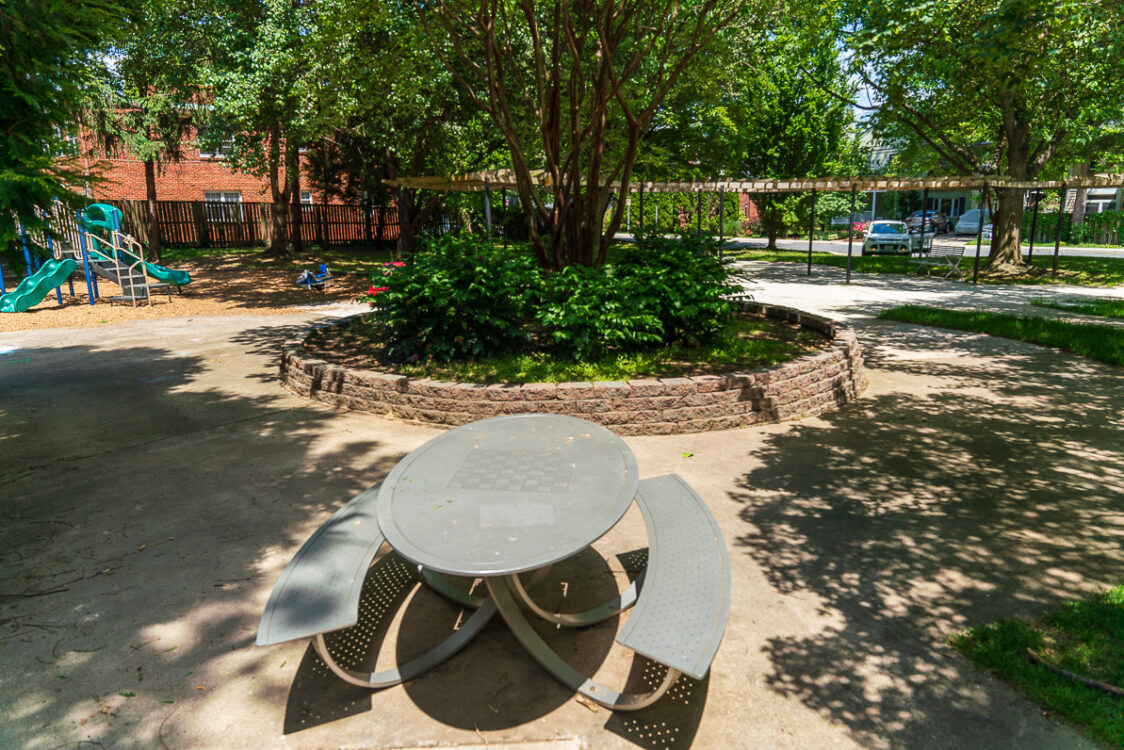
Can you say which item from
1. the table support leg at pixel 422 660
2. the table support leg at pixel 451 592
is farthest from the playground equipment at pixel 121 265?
the table support leg at pixel 422 660

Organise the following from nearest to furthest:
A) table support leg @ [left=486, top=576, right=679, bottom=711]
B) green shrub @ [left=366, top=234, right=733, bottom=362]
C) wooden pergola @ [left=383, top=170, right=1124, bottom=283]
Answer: table support leg @ [left=486, top=576, right=679, bottom=711]
green shrub @ [left=366, top=234, right=733, bottom=362]
wooden pergola @ [left=383, top=170, right=1124, bottom=283]

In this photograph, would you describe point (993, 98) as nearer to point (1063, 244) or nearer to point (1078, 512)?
point (1078, 512)

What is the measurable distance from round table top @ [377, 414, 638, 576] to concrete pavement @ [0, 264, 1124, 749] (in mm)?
749

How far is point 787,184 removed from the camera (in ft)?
55.3

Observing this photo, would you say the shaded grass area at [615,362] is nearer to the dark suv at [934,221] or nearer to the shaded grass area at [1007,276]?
the shaded grass area at [1007,276]

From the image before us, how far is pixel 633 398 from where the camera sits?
5793 millimetres

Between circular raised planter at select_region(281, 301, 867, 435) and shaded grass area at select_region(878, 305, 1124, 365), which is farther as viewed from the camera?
shaded grass area at select_region(878, 305, 1124, 365)

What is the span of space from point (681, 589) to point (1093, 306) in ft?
43.6

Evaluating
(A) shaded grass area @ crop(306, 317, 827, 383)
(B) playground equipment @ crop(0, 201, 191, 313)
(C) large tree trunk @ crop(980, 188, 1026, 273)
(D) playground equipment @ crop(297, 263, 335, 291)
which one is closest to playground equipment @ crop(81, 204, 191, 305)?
(B) playground equipment @ crop(0, 201, 191, 313)

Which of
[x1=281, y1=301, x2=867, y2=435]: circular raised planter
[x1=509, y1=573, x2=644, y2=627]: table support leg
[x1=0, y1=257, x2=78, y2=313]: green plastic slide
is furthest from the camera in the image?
[x1=0, y1=257, x2=78, y2=313]: green plastic slide

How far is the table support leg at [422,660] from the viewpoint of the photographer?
272 cm

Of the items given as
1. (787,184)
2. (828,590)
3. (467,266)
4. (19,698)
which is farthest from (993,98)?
(19,698)

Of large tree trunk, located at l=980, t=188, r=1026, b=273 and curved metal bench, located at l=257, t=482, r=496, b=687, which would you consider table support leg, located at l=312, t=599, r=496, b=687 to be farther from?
large tree trunk, located at l=980, t=188, r=1026, b=273

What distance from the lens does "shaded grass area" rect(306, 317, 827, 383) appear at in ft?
20.9
